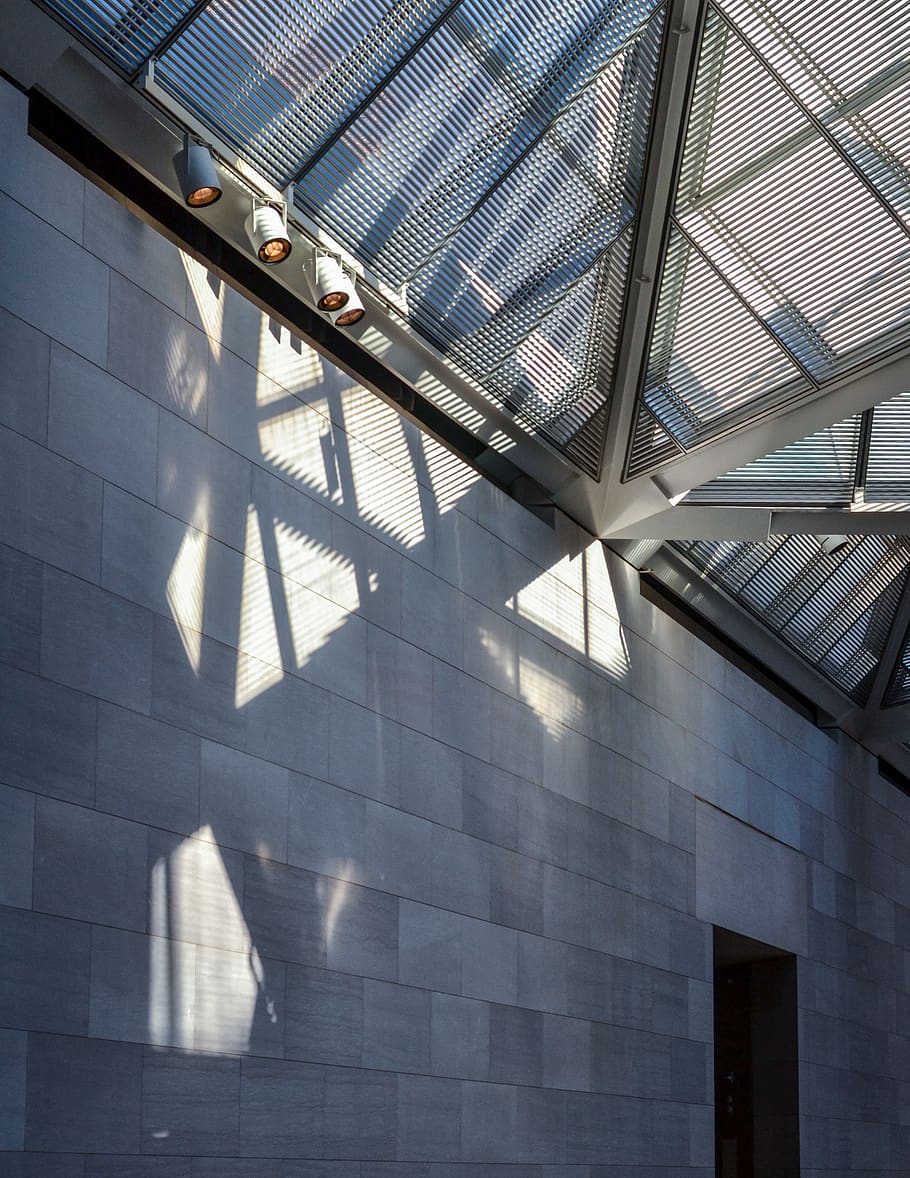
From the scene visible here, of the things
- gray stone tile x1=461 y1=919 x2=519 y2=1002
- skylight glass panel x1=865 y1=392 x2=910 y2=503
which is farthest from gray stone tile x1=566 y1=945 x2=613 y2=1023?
skylight glass panel x1=865 y1=392 x2=910 y2=503

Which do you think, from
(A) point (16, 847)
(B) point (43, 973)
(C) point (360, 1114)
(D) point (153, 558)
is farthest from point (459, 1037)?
(A) point (16, 847)

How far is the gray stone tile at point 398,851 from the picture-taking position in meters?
15.9

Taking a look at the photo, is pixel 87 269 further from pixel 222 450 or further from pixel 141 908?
pixel 141 908

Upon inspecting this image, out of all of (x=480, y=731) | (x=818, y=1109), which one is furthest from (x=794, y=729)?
(x=480, y=731)

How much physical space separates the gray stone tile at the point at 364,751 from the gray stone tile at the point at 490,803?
1.70 m

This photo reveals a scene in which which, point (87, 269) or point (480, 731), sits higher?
point (87, 269)

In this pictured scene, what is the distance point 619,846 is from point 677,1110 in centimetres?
428

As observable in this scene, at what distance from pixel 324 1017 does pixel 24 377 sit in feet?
23.2

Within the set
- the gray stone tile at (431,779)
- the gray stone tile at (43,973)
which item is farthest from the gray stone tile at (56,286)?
the gray stone tile at (431,779)

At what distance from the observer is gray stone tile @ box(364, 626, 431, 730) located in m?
16.5

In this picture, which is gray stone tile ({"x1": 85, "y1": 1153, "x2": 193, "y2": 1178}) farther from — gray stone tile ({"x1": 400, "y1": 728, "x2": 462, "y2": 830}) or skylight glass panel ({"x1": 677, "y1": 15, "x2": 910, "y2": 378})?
skylight glass panel ({"x1": 677, "y1": 15, "x2": 910, "y2": 378})

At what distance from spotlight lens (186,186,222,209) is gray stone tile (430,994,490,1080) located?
9.18 metres

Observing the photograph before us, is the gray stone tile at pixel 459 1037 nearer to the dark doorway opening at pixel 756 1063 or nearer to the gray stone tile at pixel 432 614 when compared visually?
the gray stone tile at pixel 432 614

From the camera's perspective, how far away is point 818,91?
16.8 meters
